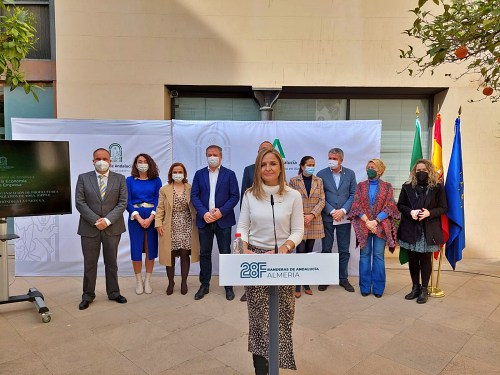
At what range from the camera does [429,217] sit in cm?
473

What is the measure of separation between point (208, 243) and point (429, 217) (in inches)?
113

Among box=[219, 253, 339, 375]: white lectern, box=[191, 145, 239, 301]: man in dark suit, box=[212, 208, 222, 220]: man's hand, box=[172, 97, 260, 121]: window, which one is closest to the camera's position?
box=[219, 253, 339, 375]: white lectern

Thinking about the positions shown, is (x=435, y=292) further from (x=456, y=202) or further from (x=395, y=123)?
(x=395, y=123)

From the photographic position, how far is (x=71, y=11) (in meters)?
6.55

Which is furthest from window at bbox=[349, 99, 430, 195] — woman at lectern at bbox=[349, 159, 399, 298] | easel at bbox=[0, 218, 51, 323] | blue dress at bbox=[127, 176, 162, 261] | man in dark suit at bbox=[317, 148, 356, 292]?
easel at bbox=[0, 218, 51, 323]

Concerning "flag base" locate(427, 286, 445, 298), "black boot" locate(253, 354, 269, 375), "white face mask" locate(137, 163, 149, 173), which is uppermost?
"white face mask" locate(137, 163, 149, 173)

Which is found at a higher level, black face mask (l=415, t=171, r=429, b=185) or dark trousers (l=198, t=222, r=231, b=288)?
black face mask (l=415, t=171, r=429, b=185)

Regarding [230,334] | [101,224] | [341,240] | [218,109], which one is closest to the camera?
[230,334]

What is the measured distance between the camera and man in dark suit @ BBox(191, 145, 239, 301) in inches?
196

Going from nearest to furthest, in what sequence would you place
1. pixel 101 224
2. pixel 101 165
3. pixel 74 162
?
pixel 101 224, pixel 101 165, pixel 74 162

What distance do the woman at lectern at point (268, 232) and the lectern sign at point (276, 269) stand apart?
65 cm

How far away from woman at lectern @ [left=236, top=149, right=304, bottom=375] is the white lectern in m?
0.65

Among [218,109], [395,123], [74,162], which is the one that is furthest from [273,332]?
[395,123]

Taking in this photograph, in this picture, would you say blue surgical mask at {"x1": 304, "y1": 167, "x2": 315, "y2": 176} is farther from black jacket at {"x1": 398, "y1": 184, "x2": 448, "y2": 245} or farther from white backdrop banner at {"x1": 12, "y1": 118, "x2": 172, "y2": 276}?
white backdrop banner at {"x1": 12, "y1": 118, "x2": 172, "y2": 276}
